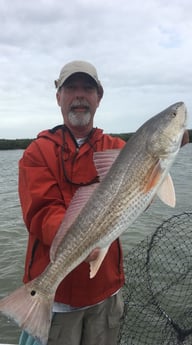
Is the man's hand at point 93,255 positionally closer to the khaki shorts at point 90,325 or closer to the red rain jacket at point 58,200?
the red rain jacket at point 58,200

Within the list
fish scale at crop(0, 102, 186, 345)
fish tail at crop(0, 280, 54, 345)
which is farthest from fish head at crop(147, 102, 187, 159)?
fish tail at crop(0, 280, 54, 345)

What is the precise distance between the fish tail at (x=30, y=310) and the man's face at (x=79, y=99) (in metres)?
1.67

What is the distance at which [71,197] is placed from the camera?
12.8 feet

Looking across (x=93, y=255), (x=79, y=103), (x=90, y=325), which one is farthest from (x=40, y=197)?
(x=90, y=325)

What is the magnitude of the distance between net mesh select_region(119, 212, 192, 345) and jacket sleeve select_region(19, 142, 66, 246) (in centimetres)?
207

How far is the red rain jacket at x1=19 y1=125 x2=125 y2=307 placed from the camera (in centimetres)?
370

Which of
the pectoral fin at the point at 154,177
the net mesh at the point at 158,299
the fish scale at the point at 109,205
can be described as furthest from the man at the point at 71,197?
the net mesh at the point at 158,299

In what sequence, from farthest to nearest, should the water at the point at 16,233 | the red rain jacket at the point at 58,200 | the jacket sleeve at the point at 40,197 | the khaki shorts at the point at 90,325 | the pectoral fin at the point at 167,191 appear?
the water at the point at 16,233 < the khaki shorts at the point at 90,325 < the red rain jacket at the point at 58,200 < the jacket sleeve at the point at 40,197 < the pectoral fin at the point at 167,191

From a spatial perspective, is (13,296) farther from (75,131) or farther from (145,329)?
(145,329)

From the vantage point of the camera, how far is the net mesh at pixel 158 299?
5.61 meters

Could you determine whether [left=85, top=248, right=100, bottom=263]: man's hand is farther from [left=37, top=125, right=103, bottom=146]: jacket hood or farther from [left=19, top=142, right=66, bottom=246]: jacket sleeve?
[left=37, top=125, right=103, bottom=146]: jacket hood

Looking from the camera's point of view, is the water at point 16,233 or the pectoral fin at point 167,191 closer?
the pectoral fin at point 167,191

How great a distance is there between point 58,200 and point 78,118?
0.84m

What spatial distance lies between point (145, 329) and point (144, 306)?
37cm
